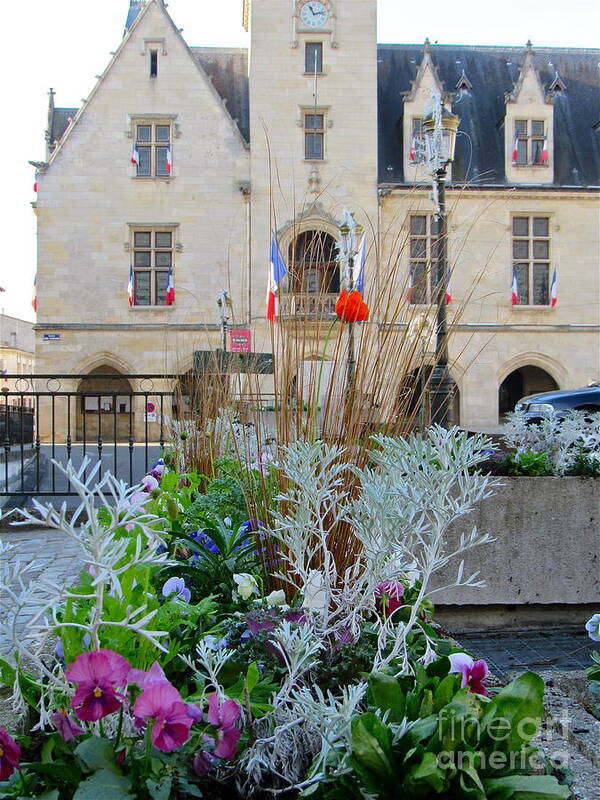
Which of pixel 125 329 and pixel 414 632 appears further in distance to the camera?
pixel 125 329

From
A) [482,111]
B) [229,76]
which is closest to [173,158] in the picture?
[229,76]

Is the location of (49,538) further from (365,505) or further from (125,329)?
(125,329)

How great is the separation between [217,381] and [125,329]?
57.2ft

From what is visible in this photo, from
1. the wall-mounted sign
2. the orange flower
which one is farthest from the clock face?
the orange flower

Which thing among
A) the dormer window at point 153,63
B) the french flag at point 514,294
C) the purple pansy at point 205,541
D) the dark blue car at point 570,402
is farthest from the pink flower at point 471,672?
the dormer window at point 153,63

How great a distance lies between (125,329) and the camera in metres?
22.1

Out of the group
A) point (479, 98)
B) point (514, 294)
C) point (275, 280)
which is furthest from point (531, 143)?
point (275, 280)

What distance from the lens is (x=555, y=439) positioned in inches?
174

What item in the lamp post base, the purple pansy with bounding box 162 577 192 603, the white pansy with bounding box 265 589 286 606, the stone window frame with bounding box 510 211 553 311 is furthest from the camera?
the stone window frame with bounding box 510 211 553 311

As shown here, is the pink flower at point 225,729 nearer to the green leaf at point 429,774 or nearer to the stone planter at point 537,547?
the green leaf at point 429,774

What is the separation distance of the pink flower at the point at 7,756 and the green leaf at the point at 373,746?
62 centimetres

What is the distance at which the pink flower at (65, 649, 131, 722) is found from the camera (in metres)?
1.37

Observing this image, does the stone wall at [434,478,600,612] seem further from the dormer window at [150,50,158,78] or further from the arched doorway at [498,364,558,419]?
the arched doorway at [498,364,558,419]

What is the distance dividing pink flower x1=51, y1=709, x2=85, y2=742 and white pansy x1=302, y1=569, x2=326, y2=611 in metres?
0.62
